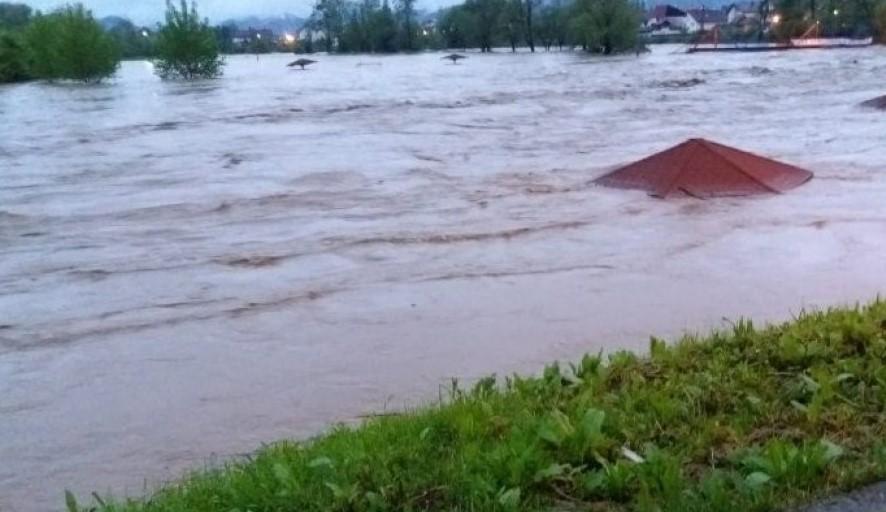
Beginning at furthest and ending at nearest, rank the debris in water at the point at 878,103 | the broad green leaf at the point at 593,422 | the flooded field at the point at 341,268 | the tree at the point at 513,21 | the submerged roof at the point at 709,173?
the tree at the point at 513,21, the debris in water at the point at 878,103, the submerged roof at the point at 709,173, the flooded field at the point at 341,268, the broad green leaf at the point at 593,422

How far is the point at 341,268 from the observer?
13.2 m

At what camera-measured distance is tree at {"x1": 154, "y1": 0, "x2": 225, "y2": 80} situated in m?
75.4

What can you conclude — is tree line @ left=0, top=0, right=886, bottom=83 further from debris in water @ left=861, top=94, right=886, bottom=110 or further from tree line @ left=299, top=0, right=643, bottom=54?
debris in water @ left=861, top=94, right=886, bottom=110

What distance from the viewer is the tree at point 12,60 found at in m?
79.9

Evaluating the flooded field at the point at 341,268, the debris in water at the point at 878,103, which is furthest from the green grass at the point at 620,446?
the debris in water at the point at 878,103

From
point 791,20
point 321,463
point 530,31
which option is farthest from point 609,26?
point 321,463

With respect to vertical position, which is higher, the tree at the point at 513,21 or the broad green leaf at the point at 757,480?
the tree at the point at 513,21

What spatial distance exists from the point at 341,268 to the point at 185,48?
6636cm

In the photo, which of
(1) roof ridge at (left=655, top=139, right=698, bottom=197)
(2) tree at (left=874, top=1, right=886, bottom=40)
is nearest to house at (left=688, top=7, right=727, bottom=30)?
(2) tree at (left=874, top=1, right=886, bottom=40)

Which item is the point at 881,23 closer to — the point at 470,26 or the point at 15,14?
the point at 470,26

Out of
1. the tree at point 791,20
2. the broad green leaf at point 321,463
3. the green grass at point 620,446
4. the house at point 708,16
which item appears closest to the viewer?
the green grass at point 620,446

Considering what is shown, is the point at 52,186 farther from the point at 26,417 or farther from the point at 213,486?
the point at 213,486

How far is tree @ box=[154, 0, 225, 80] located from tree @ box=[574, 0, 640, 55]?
4031 centimetres

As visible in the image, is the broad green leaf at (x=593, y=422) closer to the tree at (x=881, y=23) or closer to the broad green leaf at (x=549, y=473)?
the broad green leaf at (x=549, y=473)
